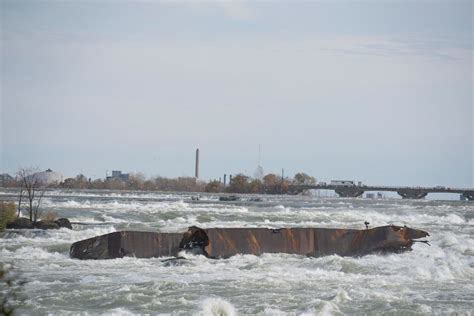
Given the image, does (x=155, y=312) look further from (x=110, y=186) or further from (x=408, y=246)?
(x=110, y=186)

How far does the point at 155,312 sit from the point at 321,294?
13.5 feet

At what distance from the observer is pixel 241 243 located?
26.0 meters

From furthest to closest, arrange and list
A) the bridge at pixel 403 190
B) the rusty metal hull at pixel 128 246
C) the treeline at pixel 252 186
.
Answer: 1. the treeline at pixel 252 186
2. the bridge at pixel 403 190
3. the rusty metal hull at pixel 128 246

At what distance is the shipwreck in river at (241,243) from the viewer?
83.5 ft

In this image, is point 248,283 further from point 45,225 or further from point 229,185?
point 229,185

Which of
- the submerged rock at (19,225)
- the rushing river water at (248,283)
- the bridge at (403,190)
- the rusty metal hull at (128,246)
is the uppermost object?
the bridge at (403,190)

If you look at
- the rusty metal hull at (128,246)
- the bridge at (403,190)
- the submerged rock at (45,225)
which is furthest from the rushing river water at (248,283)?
the bridge at (403,190)

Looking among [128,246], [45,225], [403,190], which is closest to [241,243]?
[128,246]

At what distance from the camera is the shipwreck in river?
2544 centimetres

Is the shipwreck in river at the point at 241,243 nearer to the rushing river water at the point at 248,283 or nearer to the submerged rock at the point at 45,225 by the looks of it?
the rushing river water at the point at 248,283

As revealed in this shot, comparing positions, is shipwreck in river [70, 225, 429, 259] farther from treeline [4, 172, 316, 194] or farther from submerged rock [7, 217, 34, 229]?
treeline [4, 172, 316, 194]

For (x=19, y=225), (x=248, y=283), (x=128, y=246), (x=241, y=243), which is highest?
(x=19, y=225)

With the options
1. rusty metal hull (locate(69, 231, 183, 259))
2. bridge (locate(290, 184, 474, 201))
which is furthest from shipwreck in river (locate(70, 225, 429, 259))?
bridge (locate(290, 184, 474, 201))

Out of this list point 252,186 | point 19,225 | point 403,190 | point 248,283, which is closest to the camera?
point 248,283
